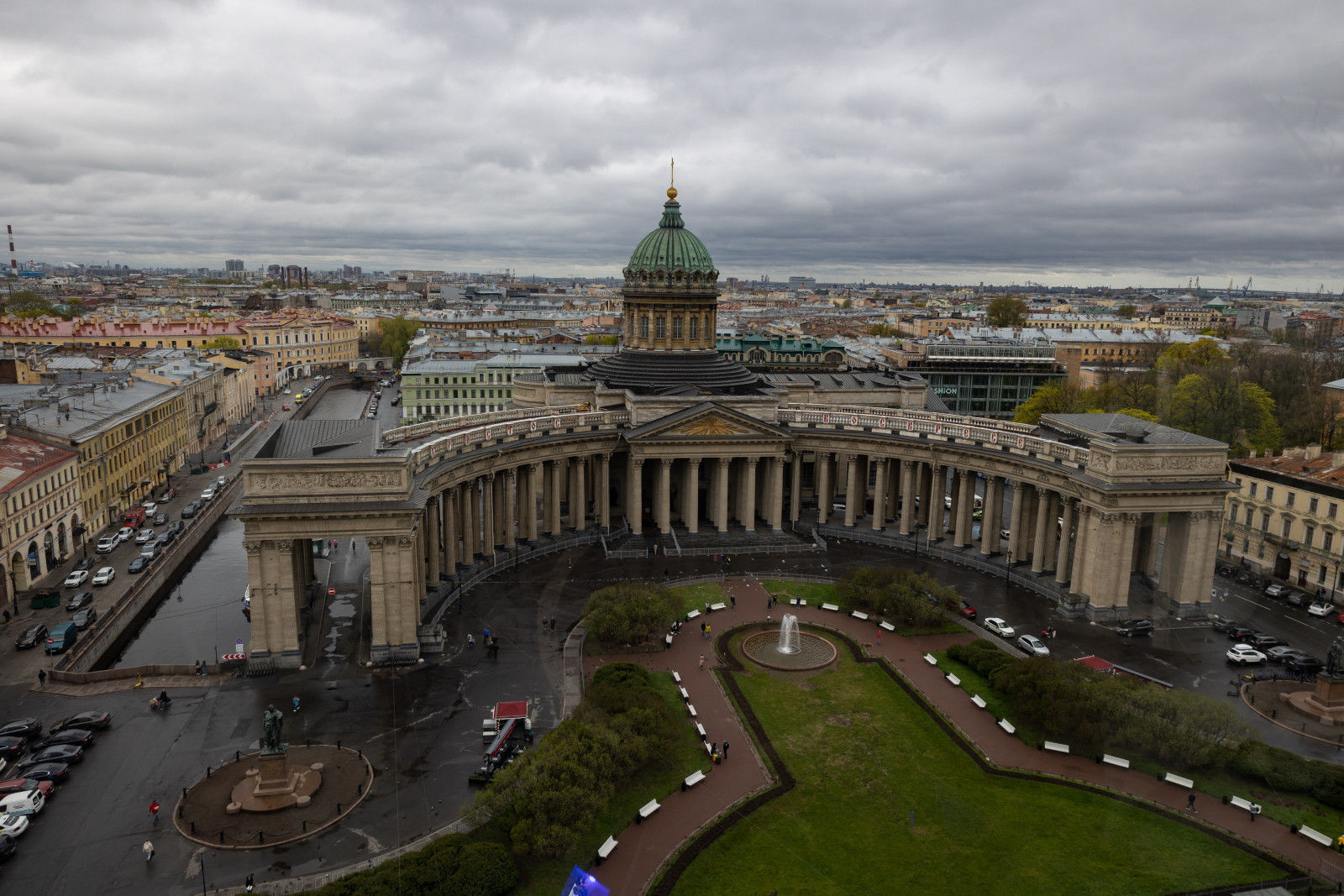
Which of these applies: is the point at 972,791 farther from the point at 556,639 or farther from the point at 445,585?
the point at 445,585

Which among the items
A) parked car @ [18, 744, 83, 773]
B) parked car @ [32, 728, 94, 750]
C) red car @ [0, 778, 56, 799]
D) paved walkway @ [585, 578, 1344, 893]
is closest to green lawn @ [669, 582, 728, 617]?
paved walkway @ [585, 578, 1344, 893]

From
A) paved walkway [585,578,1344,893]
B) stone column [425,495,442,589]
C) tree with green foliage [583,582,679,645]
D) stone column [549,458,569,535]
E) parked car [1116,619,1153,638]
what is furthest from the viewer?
stone column [549,458,569,535]

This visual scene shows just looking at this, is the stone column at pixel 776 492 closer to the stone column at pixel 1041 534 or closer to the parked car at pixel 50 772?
the stone column at pixel 1041 534

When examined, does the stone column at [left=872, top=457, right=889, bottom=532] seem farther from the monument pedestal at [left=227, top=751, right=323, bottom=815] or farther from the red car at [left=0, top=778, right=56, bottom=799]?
the red car at [left=0, top=778, right=56, bottom=799]

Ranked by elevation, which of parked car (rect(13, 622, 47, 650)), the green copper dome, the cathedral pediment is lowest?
parked car (rect(13, 622, 47, 650))

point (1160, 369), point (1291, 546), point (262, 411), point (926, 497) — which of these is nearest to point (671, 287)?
point (926, 497)

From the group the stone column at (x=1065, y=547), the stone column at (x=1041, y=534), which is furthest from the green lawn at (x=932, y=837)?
the stone column at (x=1041, y=534)
